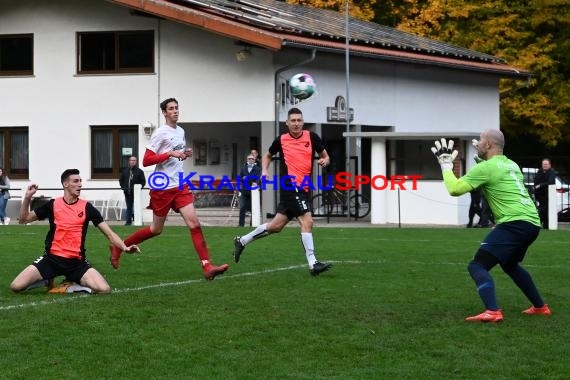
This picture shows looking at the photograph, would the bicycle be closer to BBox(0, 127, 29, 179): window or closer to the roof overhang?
the roof overhang

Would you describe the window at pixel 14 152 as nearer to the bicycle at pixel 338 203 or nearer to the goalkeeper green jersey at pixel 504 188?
the bicycle at pixel 338 203

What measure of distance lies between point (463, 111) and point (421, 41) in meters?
2.77

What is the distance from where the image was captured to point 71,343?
908cm

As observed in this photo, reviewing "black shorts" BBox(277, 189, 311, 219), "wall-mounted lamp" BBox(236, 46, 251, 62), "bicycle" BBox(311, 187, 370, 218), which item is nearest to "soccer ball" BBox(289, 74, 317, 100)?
"wall-mounted lamp" BBox(236, 46, 251, 62)

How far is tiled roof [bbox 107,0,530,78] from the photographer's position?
31.0 meters

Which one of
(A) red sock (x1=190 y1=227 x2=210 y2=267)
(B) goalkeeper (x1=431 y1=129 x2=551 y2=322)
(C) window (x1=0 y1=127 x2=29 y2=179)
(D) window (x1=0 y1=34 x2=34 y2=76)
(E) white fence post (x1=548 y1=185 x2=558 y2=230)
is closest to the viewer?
(B) goalkeeper (x1=431 y1=129 x2=551 y2=322)

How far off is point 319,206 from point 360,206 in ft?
3.82

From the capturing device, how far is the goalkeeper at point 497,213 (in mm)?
10250

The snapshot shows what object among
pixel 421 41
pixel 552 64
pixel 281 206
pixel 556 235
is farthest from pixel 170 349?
pixel 552 64

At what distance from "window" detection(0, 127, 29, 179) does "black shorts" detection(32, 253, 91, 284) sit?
24112 millimetres

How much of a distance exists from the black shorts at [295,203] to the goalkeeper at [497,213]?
4117mm

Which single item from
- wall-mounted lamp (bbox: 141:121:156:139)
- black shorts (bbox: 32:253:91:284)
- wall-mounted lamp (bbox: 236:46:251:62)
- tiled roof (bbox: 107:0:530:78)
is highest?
tiled roof (bbox: 107:0:530:78)

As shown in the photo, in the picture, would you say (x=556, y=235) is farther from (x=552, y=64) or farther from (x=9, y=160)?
(x=552, y=64)

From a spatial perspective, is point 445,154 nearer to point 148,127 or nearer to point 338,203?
point 338,203
